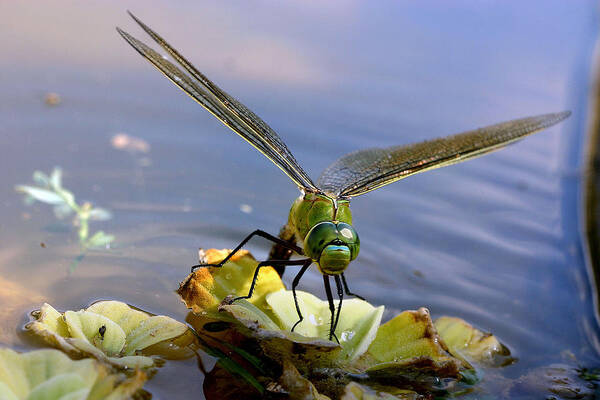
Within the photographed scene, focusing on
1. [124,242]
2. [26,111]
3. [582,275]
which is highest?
[26,111]

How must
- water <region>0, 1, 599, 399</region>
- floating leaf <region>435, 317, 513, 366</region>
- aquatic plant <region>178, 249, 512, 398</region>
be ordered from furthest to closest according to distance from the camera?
water <region>0, 1, 599, 399</region>, floating leaf <region>435, 317, 513, 366</region>, aquatic plant <region>178, 249, 512, 398</region>

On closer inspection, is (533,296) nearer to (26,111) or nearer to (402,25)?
(26,111)

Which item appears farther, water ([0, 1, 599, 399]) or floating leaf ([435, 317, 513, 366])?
water ([0, 1, 599, 399])

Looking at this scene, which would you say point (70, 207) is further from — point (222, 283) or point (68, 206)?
point (222, 283)

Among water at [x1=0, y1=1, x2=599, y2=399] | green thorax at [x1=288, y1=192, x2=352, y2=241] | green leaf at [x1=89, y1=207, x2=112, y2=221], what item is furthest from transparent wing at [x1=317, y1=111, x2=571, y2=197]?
green leaf at [x1=89, y1=207, x2=112, y2=221]

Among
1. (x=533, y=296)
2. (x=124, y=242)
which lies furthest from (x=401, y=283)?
(x=124, y=242)

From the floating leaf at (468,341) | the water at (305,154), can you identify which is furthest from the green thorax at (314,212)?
A: the floating leaf at (468,341)

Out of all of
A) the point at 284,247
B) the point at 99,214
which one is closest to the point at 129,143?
the point at 99,214

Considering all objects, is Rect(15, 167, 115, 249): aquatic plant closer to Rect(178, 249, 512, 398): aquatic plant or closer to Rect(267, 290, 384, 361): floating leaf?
Rect(178, 249, 512, 398): aquatic plant
